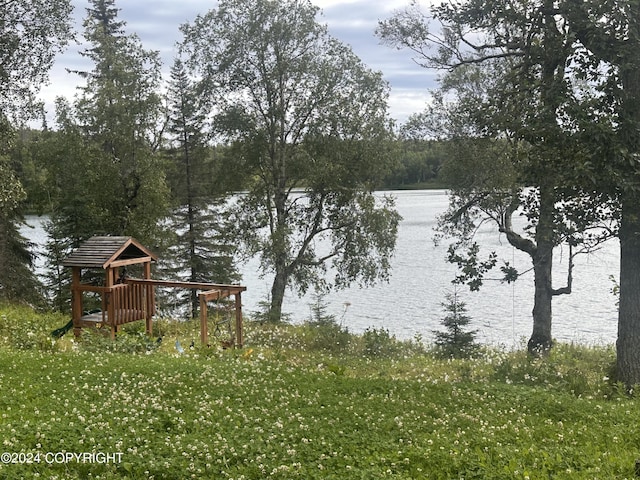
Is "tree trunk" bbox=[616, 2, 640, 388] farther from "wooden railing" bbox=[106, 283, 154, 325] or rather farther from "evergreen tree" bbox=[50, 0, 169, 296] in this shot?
"evergreen tree" bbox=[50, 0, 169, 296]

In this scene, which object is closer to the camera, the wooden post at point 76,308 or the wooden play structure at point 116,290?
the wooden play structure at point 116,290

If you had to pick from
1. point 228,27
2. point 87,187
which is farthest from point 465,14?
point 87,187

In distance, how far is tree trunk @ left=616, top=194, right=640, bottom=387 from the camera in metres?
11.2

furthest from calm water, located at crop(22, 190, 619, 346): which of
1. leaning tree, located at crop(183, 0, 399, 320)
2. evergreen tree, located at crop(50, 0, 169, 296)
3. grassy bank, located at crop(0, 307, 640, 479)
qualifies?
grassy bank, located at crop(0, 307, 640, 479)

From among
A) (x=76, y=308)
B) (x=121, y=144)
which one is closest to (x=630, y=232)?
(x=76, y=308)

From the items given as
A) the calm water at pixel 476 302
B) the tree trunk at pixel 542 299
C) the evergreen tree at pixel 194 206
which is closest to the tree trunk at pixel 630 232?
the tree trunk at pixel 542 299

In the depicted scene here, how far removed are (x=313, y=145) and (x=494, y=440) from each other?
58.2 feet

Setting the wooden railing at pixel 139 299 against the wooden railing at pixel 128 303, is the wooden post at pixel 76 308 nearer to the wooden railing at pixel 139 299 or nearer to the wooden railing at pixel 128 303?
the wooden railing at pixel 139 299

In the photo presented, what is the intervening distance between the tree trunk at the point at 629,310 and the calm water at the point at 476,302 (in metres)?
7.77

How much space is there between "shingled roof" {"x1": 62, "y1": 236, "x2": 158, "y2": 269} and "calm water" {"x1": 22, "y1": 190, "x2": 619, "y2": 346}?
28.1ft

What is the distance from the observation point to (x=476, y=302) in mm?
29766

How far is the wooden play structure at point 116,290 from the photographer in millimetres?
14602

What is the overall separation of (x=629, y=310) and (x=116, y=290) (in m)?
12.0

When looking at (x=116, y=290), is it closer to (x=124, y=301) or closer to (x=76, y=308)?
(x=124, y=301)
